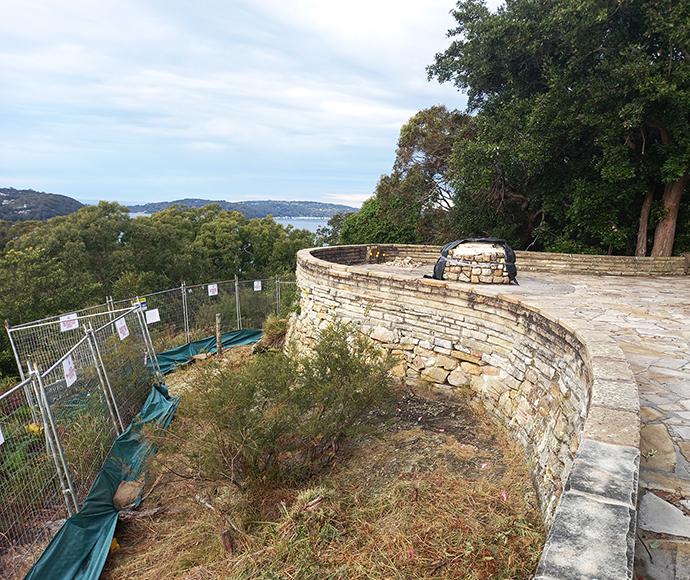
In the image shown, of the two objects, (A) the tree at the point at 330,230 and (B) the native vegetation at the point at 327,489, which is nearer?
(B) the native vegetation at the point at 327,489

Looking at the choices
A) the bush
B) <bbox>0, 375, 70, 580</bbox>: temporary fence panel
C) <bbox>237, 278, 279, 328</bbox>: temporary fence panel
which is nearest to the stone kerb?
the bush

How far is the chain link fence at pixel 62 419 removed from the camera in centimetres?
376

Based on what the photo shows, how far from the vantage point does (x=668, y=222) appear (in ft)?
31.3

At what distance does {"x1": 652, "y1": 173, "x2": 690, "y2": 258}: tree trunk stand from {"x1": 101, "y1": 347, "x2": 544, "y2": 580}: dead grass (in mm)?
8284

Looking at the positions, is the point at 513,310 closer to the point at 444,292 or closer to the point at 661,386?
the point at 444,292

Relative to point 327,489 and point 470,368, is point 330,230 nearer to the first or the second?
point 470,368

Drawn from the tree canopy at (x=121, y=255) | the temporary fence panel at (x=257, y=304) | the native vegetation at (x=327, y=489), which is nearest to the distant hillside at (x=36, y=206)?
the tree canopy at (x=121, y=255)

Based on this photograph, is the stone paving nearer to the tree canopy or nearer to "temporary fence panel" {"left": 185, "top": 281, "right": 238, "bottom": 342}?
"temporary fence panel" {"left": 185, "top": 281, "right": 238, "bottom": 342}

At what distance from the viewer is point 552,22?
8477 mm

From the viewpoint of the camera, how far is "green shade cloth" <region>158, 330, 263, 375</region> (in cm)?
923

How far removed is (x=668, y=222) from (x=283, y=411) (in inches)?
413

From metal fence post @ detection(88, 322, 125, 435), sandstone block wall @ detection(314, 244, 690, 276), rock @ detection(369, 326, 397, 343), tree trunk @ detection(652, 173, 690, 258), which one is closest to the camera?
metal fence post @ detection(88, 322, 125, 435)

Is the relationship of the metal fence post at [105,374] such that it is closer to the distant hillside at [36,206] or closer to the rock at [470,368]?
the rock at [470,368]

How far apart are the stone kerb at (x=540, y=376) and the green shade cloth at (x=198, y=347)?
3020mm
